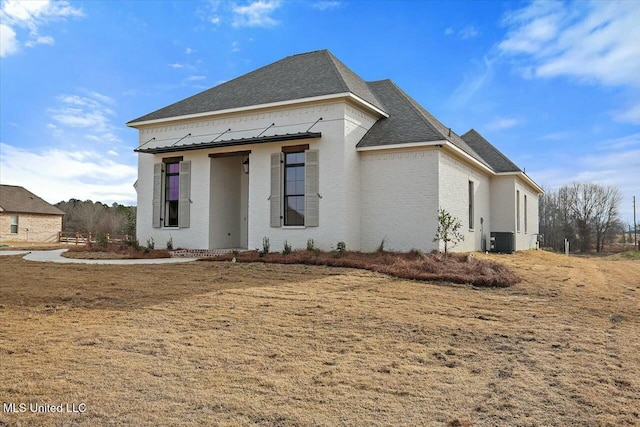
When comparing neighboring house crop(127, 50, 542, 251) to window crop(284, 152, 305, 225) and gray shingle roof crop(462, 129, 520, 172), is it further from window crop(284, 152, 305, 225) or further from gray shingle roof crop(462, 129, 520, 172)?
gray shingle roof crop(462, 129, 520, 172)

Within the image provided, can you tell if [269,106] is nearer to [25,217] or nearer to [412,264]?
[412,264]

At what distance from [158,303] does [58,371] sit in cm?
358

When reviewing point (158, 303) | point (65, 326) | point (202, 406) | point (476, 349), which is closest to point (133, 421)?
point (202, 406)

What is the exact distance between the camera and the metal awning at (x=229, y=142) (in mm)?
16031

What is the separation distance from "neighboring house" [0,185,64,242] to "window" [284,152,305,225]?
29172 mm

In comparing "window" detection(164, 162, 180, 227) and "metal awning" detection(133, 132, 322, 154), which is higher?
"metal awning" detection(133, 132, 322, 154)

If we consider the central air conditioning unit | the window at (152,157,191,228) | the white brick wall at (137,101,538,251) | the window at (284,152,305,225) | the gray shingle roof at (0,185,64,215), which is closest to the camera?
the white brick wall at (137,101,538,251)

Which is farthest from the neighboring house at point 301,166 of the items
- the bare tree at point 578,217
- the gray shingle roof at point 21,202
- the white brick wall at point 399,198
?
the bare tree at point 578,217

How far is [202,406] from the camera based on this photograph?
14.3ft

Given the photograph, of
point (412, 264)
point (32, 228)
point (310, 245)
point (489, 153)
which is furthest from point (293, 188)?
point (32, 228)

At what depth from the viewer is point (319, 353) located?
239 inches

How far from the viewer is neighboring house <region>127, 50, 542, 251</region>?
15938 millimetres

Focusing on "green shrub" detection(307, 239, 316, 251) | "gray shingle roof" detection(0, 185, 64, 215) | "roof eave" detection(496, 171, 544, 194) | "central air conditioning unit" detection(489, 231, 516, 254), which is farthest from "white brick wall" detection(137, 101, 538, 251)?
"gray shingle roof" detection(0, 185, 64, 215)

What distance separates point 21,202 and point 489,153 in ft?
117
